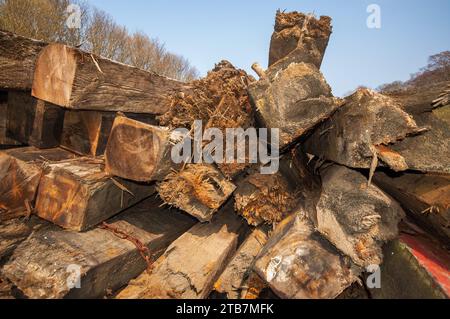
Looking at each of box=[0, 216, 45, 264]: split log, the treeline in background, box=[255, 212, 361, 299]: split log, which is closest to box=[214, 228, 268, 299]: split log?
box=[255, 212, 361, 299]: split log

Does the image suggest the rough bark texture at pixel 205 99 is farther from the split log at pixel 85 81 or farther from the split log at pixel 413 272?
the split log at pixel 413 272

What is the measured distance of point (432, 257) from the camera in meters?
1.76

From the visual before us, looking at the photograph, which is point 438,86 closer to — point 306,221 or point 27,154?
point 306,221

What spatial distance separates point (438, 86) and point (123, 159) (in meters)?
2.26

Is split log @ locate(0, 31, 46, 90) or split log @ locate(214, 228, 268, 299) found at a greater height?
split log @ locate(0, 31, 46, 90)

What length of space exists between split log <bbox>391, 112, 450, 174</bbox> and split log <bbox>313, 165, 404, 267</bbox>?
0.34m

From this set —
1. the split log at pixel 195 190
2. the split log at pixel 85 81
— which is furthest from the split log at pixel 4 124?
the split log at pixel 195 190

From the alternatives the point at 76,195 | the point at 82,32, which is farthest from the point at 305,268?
the point at 82,32

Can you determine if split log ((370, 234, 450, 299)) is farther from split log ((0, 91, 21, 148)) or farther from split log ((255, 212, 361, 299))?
split log ((0, 91, 21, 148))

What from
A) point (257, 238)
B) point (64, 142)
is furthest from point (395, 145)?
point (64, 142)

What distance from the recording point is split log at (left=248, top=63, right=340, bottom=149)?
1827mm

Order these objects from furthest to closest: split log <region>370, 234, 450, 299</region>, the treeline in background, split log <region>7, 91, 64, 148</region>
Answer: the treeline in background → split log <region>7, 91, 64, 148</region> → split log <region>370, 234, 450, 299</region>

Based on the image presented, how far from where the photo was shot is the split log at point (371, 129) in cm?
175

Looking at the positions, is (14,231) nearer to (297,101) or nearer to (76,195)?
(76,195)
